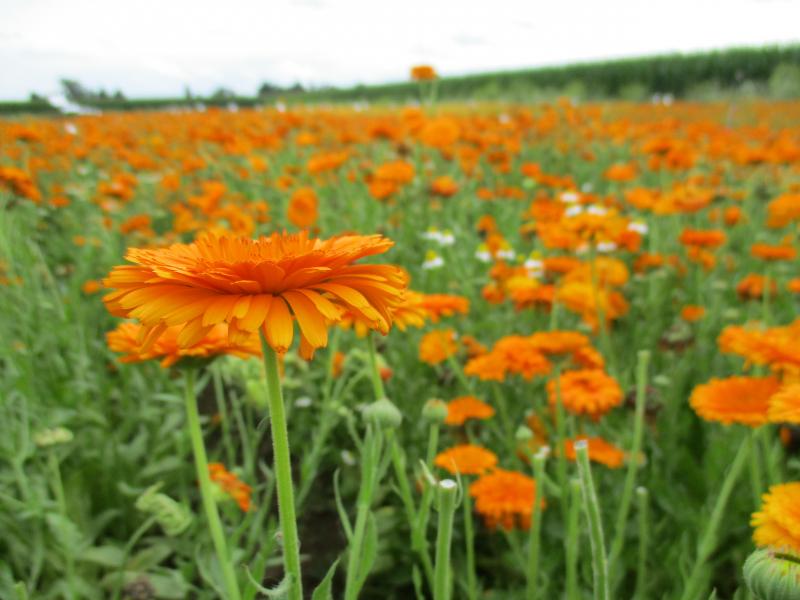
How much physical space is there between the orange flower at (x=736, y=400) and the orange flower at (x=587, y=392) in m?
0.16

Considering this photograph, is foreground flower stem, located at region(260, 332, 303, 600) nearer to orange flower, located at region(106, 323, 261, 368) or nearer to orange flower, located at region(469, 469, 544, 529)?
orange flower, located at region(106, 323, 261, 368)

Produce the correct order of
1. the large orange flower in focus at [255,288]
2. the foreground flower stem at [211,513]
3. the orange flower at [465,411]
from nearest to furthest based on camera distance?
Result: the large orange flower in focus at [255,288], the foreground flower stem at [211,513], the orange flower at [465,411]

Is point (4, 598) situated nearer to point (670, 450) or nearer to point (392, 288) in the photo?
point (392, 288)

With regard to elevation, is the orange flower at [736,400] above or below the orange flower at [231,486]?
above

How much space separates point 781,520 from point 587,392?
59 cm

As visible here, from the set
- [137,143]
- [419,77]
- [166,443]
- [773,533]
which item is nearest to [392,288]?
[773,533]

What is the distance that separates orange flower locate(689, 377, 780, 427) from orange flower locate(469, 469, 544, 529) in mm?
333

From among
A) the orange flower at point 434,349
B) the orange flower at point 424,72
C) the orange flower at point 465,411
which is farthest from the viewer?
the orange flower at point 424,72

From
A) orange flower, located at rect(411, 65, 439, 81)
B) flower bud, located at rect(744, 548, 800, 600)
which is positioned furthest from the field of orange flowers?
orange flower, located at rect(411, 65, 439, 81)

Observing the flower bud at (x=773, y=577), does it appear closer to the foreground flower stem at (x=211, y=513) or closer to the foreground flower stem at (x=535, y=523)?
the foreground flower stem at (x=535, y=523)

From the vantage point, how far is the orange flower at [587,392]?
4.00 ft

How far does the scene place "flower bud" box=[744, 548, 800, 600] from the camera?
55 centimetres

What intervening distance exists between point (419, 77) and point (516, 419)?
2.30m

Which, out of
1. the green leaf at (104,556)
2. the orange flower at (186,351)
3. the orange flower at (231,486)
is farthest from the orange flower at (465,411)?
the green leaf at (104,556)
